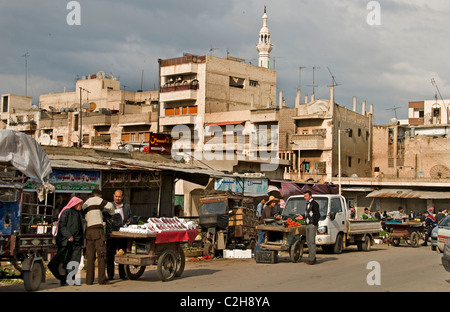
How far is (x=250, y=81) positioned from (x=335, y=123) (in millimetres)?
16674

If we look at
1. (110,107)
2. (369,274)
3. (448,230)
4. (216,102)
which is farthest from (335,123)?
(369,274)

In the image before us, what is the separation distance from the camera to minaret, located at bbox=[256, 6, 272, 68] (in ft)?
277

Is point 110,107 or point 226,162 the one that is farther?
point 110,107

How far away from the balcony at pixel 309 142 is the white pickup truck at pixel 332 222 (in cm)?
3446

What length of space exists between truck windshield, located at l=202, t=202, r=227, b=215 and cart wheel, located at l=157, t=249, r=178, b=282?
7.10 m

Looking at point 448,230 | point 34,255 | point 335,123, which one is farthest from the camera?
point 335,123

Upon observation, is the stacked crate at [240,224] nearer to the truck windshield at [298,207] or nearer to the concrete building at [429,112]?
the truck windshield at [298,207]

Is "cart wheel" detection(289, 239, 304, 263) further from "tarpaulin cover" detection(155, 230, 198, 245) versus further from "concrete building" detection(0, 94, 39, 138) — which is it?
"concrete building" detection(0, 94, 39, 138)

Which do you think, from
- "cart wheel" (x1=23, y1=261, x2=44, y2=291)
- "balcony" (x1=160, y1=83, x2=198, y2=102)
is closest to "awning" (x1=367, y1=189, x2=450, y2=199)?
"balcony" (x1=160, y1=83, x2=198, y2=102)

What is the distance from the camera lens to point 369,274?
→ 43.4 feet

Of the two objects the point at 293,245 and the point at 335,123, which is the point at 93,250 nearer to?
the point at 293,245

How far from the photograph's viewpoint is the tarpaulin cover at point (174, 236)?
11800 mm

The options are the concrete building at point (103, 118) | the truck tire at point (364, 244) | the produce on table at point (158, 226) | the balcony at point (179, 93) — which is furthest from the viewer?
the concrete building at point (103, 118)

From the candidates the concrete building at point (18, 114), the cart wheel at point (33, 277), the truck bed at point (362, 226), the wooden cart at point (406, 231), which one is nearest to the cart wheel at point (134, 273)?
the cart wheel at point (33, 277)
